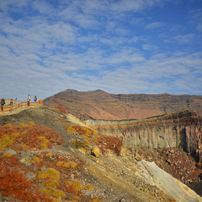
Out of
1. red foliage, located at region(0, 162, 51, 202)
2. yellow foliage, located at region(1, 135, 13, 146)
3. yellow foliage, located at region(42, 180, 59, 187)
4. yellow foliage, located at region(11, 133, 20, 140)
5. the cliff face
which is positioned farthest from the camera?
the cliff face

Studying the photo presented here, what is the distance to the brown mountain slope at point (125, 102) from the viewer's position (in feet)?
323

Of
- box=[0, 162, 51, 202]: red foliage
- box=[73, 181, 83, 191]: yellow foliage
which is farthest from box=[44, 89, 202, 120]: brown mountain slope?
box=[0, 162, 51, 202]: red foliage

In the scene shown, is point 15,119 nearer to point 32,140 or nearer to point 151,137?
point 32,140

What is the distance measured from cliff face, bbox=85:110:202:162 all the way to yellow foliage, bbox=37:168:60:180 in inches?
1748

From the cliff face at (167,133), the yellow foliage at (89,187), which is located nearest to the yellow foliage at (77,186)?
the yellow foliage at (89,187)

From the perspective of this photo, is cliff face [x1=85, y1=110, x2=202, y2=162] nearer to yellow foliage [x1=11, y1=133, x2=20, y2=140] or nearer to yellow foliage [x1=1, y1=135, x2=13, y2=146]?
yellow foliage [x1=11, y1=133, x2=20, y2=140]

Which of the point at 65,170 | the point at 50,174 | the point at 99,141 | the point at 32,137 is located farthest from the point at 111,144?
the point at 50,174

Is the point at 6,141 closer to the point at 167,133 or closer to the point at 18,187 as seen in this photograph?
the point at 18,187

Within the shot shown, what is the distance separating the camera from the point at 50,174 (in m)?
10.8

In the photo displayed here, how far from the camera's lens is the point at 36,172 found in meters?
10.6

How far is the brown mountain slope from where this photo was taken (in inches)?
3873

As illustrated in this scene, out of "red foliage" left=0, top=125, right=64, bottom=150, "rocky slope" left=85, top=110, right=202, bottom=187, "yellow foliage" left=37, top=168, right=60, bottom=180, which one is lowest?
"rocky slope" left=85, top=110, right=202, bottom=187

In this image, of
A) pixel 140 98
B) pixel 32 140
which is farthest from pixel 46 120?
pixel 140 98

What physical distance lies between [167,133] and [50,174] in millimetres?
50105
